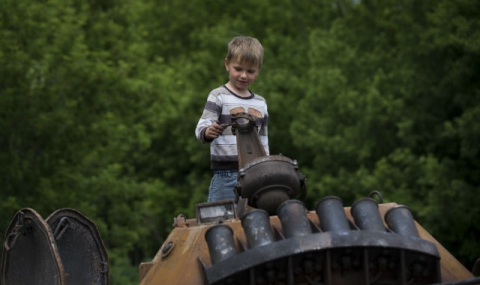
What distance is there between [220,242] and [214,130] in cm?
171

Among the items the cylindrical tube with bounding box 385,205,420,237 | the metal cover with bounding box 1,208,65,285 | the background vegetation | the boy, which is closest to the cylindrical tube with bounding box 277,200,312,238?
the cylindrical tube with bounding box 385,205,420,237

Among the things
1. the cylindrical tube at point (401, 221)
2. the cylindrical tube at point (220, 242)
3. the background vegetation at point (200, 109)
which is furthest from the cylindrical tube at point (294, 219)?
the background vegetation at point (200, 109)

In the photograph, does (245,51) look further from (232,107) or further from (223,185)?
(223,185)

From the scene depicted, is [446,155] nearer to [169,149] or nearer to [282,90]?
[282,90]

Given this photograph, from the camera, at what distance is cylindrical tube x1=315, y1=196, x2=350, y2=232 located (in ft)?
22.1

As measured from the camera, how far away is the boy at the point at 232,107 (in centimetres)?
873

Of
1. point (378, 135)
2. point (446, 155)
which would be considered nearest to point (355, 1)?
point (378, 135)

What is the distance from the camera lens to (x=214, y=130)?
8.33 m

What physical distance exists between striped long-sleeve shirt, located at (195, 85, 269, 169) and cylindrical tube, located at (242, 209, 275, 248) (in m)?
1.99

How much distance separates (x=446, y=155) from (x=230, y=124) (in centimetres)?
2118

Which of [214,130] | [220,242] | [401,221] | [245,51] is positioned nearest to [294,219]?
[220,242]

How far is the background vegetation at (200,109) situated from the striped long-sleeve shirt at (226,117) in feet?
44.1

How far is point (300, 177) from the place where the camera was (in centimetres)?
787

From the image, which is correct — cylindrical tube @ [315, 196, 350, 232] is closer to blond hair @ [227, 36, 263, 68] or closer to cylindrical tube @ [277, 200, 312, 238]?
cylindrical tube @ [277, 200, 312, 238]
